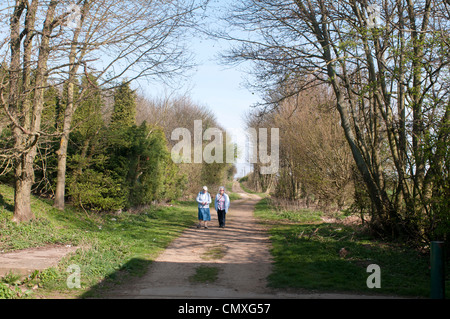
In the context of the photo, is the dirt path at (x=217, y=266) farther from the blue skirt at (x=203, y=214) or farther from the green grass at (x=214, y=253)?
the blue skirt at (x=203, y=214)

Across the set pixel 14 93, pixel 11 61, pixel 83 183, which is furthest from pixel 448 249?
pixel 83 183

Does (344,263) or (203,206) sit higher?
(203,206)

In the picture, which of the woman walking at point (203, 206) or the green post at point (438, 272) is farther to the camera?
the woman walking at point (203, 206)

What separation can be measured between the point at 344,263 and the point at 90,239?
261 inches

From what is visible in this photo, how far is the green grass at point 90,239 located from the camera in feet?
23.4

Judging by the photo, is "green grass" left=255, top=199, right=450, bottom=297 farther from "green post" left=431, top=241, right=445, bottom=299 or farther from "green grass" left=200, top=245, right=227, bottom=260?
"green post" left=431, top=241, right=445, bottom=299

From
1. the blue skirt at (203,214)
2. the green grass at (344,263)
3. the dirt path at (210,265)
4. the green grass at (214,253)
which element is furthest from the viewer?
the blue skirt at (203,214)

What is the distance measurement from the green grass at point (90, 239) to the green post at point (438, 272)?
510 cm

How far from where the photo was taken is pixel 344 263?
29.0ft

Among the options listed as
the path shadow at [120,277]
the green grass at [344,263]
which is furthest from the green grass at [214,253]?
the path shadow at [120,277]

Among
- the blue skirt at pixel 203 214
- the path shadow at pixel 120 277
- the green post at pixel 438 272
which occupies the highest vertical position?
the green post at pixel 438 272

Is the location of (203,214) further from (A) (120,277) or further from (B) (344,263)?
(A) (120,277)

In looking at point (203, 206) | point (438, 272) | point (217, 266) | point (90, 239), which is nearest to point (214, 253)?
point (217, 266)
